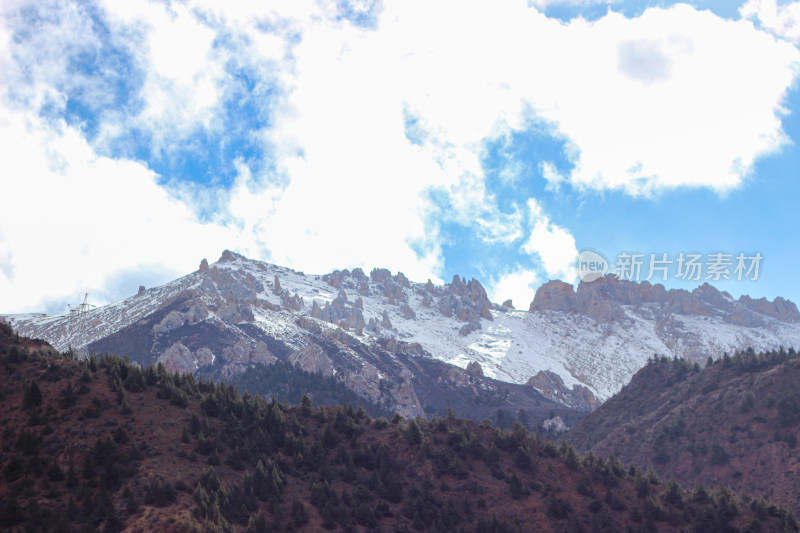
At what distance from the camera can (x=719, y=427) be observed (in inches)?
3893

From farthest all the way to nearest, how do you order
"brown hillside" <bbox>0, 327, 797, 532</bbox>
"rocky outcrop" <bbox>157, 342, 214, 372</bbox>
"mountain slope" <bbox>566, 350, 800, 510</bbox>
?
"rocky outcrop" <bbox>157, 342, 214, 372</bbox> < "mountain slope" <bbox>566, 350, 800, 510</bbox> < "brown hillside" <bbox>0, 327, 797, 532</bbox>

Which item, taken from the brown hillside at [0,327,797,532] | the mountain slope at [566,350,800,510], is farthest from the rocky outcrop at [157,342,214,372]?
the brown hillside at [0,327,797,532]

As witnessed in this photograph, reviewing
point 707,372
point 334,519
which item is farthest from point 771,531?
point 707,372

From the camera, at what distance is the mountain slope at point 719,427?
87062 millimetres

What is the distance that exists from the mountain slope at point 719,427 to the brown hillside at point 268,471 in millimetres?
23770

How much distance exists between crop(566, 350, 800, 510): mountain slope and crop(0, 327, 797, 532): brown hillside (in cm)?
2377

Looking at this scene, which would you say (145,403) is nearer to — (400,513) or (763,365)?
(400,513)

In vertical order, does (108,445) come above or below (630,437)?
below

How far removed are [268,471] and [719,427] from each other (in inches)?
2717

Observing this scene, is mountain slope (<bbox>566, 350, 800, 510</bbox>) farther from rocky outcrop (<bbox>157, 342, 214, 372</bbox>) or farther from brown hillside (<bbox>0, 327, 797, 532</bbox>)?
rocky outcrop (<bbox>157, 342, 214, 372</bbox>)

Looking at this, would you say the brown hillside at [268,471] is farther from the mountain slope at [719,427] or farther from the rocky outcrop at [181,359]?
the rocky outcrop at [181,359]

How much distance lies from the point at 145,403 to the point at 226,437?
26.1ft

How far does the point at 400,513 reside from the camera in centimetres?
5941

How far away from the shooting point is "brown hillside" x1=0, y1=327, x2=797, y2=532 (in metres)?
48.8
